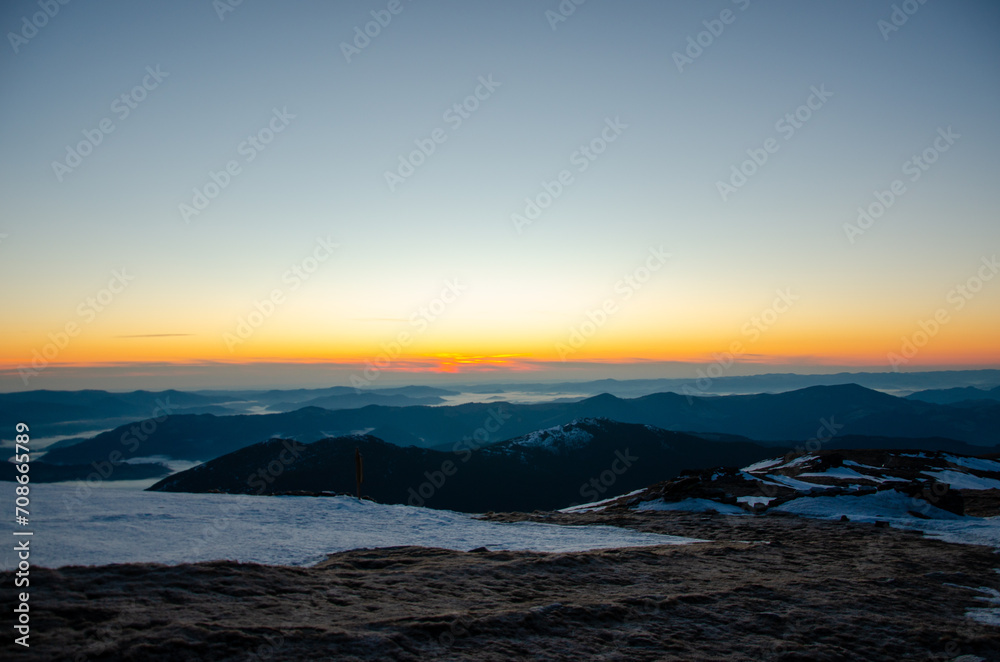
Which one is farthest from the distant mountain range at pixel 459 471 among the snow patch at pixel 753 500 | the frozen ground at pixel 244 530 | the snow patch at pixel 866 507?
the frozen ground at pixel 244 530

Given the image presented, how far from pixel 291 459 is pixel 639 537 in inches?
6628

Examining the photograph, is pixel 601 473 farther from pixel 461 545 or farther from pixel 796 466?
pixel 461 545

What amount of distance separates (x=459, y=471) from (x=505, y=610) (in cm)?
16477

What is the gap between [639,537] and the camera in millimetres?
18984

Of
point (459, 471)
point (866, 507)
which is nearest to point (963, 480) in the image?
point (866, 507)

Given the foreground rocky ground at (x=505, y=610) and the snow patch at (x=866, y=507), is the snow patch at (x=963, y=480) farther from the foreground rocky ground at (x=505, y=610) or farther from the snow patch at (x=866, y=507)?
the foreground rocky ground at (x=505, y=610)

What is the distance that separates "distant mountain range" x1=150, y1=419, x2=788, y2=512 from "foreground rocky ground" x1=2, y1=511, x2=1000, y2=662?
13129 centimetres

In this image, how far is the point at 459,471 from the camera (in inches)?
6639

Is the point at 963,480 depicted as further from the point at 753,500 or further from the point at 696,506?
the point at 696,506

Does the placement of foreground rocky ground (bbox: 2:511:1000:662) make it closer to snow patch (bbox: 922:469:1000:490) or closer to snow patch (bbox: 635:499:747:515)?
snow patch (bbox: 635:499:747:515)

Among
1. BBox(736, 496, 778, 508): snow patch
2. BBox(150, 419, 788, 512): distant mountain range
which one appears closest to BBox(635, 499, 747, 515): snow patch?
BBox(736, 496, 778, 508): snow patch

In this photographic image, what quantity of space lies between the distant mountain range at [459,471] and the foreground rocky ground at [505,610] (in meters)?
131

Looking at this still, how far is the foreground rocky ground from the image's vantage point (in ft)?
23.4

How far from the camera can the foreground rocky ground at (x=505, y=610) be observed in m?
7.13
